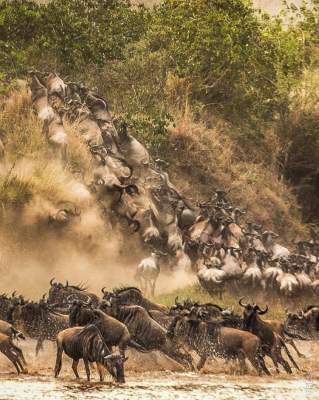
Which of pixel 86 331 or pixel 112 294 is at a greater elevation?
pixel 112 294

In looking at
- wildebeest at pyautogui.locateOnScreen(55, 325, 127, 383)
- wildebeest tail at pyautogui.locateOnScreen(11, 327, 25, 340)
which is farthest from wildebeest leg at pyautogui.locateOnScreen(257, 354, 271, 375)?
wildebeest tail at pyautogui.locateOnScreen(11, 327, 25, 340)

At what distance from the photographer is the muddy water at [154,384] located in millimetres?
13438

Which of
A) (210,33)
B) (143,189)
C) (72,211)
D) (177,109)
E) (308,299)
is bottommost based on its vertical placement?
(308,299)

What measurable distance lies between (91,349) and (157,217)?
13626 millimetres

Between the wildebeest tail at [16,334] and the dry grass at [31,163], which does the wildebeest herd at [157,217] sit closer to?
the dry grass at [31,163]

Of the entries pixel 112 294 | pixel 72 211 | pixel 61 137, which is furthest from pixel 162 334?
pixel 61 137

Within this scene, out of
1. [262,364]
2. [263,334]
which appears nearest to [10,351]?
[262,364]

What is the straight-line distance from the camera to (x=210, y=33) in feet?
123

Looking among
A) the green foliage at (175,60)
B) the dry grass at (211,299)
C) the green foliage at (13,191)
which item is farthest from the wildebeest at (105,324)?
the green foliage at (175,60)

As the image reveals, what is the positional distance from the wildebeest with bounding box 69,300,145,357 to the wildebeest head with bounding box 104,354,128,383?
829 mm

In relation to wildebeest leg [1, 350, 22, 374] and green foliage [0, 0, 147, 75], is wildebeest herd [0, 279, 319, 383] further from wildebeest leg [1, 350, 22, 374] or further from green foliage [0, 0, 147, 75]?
green foliage [0, 0, 147, 75]

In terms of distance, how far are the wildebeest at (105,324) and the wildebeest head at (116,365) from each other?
2.72 feet

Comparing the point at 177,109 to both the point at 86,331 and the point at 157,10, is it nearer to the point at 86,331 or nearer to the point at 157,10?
the point at 157,10

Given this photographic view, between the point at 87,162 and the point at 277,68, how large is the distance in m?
16.0
